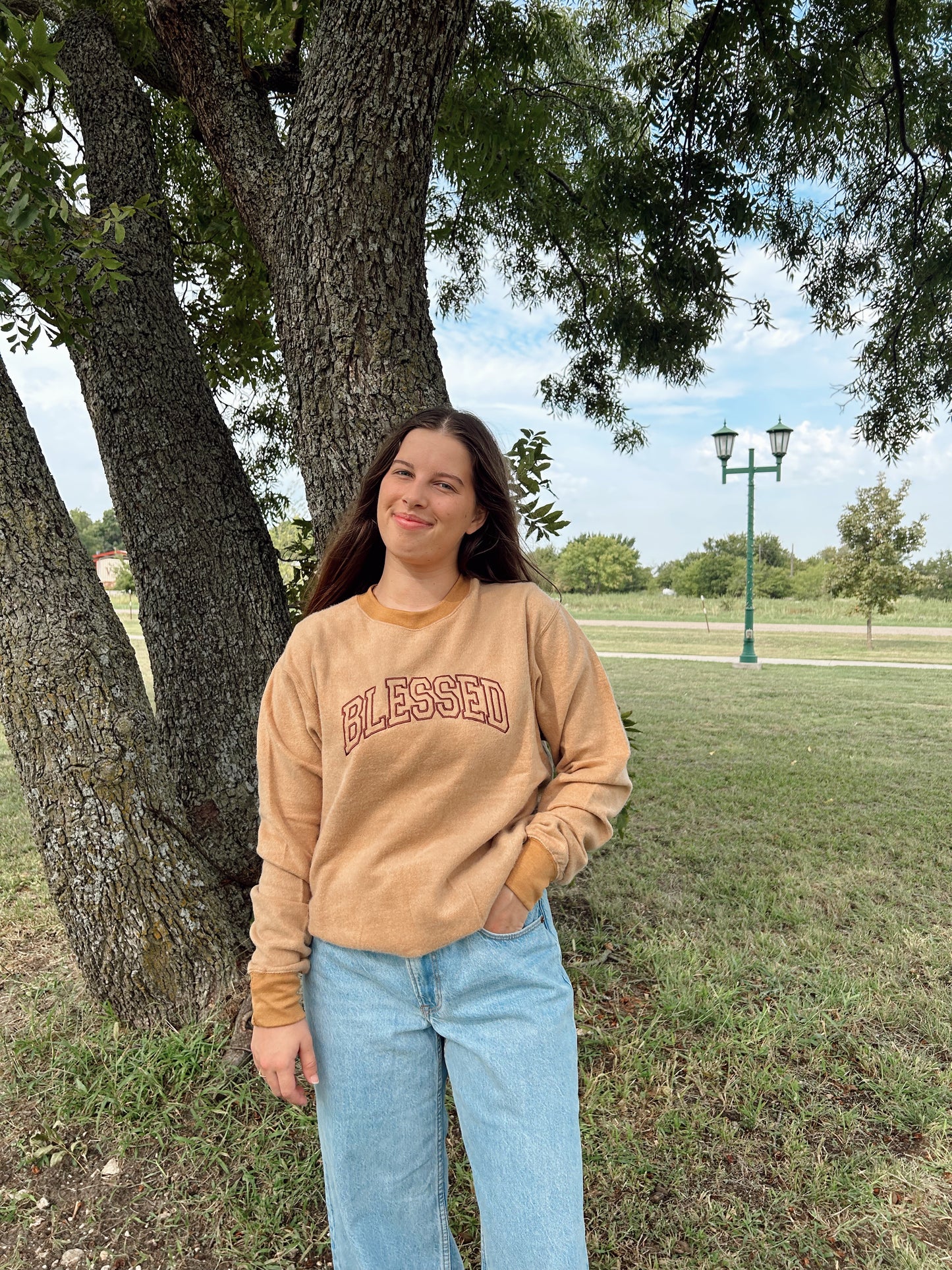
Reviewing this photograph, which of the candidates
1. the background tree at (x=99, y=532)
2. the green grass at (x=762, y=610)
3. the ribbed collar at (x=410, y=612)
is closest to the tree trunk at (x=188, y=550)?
the ribbed collar at (x=410, y=612)

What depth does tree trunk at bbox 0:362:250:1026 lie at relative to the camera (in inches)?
104

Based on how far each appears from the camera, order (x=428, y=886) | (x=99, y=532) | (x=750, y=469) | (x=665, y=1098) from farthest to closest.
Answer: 1. (x=99, y=532)
2. (x=750, y=469)
3. (x=665, y=1098)
4. (x=428, y=886)

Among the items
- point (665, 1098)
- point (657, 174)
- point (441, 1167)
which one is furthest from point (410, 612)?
point (657, 174)

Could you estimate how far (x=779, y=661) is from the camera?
15312mm

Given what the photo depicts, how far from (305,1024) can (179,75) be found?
3.18 meters

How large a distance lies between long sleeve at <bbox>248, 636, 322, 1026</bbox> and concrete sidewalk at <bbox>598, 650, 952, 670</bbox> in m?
13.3

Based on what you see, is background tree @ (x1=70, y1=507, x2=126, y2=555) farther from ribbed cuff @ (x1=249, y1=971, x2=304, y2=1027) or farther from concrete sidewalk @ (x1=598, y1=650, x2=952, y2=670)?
ribbed cuff @ (x1=249, y1=971, x2=304, y2=1027)

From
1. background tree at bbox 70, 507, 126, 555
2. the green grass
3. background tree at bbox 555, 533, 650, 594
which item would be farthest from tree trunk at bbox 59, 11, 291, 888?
background tree at bbox 70, 507, 126, 555

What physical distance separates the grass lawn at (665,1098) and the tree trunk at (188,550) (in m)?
0.90

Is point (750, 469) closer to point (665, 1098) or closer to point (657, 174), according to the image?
point (657, 174)

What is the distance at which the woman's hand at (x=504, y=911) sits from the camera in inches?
56.6

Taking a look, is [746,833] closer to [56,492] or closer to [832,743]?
[832,743]

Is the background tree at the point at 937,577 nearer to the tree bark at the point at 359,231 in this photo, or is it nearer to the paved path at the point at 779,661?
the paved path at the point at 779,661

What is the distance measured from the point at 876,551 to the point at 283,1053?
18.2m
